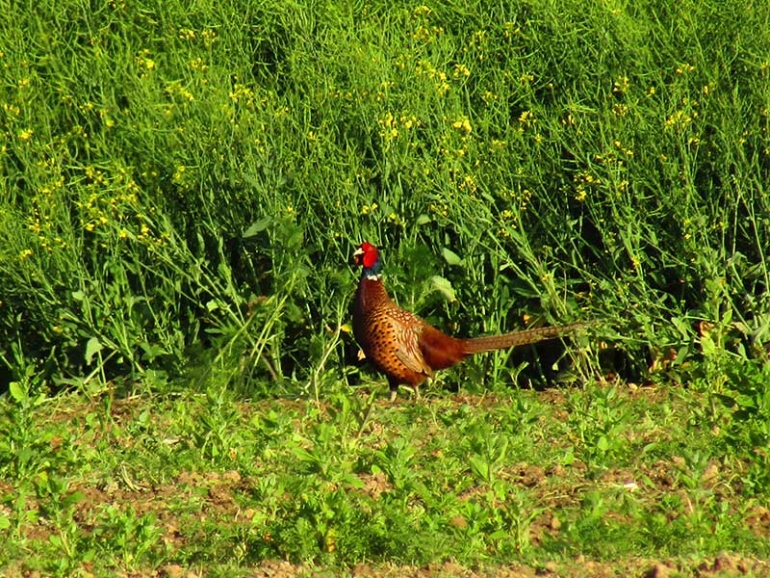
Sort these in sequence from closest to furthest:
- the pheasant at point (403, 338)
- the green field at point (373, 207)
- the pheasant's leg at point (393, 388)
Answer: the green field at point (373, 207), the pheasant at point (403, 338), the pheasant's leg at point (393, 388)

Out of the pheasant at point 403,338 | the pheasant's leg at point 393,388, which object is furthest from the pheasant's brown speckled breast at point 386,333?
the pheasant's leg at point 393,388

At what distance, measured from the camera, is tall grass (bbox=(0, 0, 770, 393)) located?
7.39 metres

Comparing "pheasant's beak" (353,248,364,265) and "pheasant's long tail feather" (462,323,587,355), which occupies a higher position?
"pheasant's beak" (353,248,364,265)

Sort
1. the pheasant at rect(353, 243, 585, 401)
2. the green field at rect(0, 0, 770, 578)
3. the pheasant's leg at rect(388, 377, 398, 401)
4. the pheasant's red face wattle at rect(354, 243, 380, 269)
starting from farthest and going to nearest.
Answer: the pheasant's leg at rect(388, 377, 398, 401)
the pheasant at rect(353, 243, 585, 401)
the pheasant's red face wattle at rect(354, 243, 380, 269)
the green field at rect(0, 0, 770, 578)

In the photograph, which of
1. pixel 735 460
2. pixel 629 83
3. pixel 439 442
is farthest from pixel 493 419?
pixel 629 83

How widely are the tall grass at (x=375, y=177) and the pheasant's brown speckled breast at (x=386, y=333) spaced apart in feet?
0.57

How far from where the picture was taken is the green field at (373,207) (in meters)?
7.29

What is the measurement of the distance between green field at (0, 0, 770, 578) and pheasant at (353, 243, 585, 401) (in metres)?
0.18

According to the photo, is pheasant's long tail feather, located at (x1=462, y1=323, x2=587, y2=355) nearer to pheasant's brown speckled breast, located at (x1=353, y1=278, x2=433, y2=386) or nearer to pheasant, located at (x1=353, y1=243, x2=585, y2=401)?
pheasant, located at (x1=353, y1=243, x2=585, y2=401)

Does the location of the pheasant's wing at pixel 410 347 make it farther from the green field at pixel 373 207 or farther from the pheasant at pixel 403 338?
the green field at pixel 373 207

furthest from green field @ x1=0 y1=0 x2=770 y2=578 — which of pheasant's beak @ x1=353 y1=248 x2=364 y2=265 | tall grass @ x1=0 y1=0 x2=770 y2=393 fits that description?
pheasant's beak @ x1=353 y1=248 x2=364 y2=265

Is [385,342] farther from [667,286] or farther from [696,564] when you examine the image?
[696,564]

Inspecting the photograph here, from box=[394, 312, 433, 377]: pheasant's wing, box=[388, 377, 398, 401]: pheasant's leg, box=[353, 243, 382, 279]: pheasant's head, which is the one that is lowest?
box=[388, 377, 398, 401]: pheasant's leg

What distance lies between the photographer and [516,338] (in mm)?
7574
